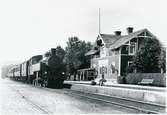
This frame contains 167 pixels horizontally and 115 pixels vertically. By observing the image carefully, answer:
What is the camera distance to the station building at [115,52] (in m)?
41.2

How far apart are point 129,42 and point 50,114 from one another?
3357 centimetres

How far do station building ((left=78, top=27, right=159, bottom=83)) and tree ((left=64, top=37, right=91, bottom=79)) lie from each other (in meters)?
4.55

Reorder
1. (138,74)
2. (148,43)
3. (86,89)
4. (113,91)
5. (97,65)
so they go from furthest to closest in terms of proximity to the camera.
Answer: (97,65) < (148,43) < (138,74) < (86,89) < (113,91)

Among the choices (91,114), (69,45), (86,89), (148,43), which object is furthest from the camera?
(69,45)

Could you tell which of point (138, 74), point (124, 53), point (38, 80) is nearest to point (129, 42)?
point (124, 53)

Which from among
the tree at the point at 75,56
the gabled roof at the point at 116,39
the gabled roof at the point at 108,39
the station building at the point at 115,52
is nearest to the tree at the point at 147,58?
the station building at the point at 115,52

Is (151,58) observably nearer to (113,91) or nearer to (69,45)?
(113,91)

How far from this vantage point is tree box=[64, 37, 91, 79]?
53406 millimetres

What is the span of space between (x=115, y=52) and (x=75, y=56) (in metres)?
12.4

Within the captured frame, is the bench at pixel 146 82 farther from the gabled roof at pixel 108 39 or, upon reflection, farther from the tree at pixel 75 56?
the tree at pixel 75 56

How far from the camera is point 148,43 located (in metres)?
36.5

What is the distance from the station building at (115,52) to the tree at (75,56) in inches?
179

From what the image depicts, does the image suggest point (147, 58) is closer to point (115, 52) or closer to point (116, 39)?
point (115, 52)

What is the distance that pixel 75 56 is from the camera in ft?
177
